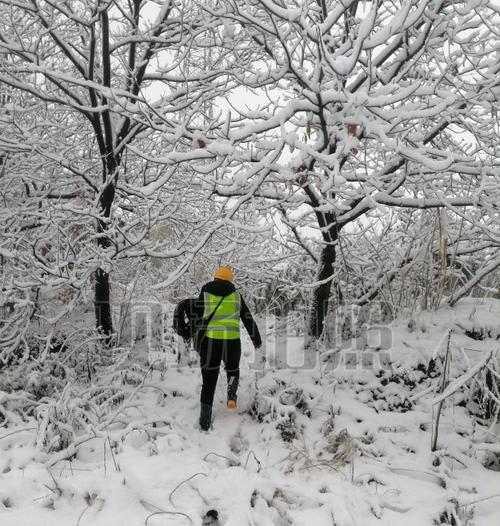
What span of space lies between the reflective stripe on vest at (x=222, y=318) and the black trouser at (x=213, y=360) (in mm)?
63

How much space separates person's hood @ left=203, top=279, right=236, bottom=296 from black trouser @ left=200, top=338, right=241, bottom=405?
1.45ft

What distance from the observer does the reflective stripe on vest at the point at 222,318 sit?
411 centimetres

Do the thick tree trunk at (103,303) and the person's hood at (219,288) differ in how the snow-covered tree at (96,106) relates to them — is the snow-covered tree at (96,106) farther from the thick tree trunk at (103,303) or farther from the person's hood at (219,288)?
the person's hood at (219,288)

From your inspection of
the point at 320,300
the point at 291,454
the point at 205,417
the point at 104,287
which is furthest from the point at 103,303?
the point at 291,454

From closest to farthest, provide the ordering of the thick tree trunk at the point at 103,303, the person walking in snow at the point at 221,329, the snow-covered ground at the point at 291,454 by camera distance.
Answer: the snow-covered ground at the point at 291,454, the person walking in snow at the point at 221,329, the thick tree trunk at the point at 103,303

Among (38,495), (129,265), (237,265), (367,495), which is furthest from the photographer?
(129,265)

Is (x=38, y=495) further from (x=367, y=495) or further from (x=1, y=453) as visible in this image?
(x=367, y=495)

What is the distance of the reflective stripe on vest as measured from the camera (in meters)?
4.11

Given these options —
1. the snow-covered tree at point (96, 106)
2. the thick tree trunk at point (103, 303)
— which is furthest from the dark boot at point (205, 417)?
the thick tree trunk at point (103, 303)

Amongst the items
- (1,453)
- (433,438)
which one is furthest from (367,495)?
(1,453)

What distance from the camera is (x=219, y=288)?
417 cm

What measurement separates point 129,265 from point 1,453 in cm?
360

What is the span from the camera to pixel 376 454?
354cm

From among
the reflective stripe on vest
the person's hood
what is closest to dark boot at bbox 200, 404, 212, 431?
the reflective stripe on vest
